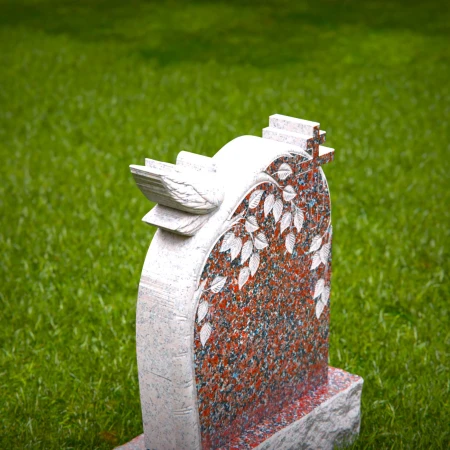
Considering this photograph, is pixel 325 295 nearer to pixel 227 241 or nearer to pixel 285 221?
pixel 285 221

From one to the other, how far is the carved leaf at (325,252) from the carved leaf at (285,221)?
33 cm

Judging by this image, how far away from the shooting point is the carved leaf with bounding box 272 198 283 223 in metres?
2.93

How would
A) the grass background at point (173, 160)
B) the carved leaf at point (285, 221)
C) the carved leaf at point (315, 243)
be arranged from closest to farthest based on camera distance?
1. the carved leaf at point (285, 221)
2. the carved leaf at point (315, 243)
3. the grass background at point (173, 160)

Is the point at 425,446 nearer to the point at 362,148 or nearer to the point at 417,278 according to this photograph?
the point at 417,278

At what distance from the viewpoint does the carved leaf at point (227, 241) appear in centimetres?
273

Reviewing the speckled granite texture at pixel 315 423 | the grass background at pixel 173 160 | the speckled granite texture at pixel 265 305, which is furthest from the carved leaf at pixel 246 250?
the grass background at pixel 173 160

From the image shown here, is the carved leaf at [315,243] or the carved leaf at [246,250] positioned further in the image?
the carved leaf at [315,243]

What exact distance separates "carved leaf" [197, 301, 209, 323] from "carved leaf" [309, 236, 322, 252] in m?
0.69

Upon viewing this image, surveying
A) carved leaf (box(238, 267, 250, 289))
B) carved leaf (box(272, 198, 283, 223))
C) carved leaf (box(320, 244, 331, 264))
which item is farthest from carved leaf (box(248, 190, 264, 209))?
carved leaf (box(320, 244, 331, 264))

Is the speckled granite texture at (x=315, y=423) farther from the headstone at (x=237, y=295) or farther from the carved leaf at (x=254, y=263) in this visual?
the carved leaf at (x=254, y=263)

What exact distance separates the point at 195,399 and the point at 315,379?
87cm

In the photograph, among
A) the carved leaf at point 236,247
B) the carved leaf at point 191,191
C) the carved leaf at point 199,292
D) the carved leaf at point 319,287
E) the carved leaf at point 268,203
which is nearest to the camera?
the carved leaf at point 191,191

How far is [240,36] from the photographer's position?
11453mm

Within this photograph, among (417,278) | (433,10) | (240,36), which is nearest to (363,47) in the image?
(240,36)
